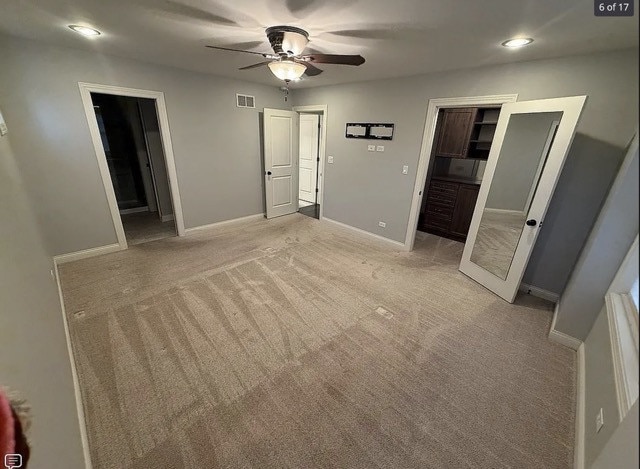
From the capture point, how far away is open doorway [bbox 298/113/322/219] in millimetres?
5527

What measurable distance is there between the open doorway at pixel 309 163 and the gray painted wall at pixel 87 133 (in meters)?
1.30

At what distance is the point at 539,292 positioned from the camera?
268cm

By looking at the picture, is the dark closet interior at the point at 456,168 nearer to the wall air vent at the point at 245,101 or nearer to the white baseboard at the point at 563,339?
the white baseboard at the point at 563,339

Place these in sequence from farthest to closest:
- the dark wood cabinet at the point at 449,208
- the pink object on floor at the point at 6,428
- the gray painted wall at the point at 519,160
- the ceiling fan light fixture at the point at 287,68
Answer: the dark wood cabinet at the point at 449,208, the gray painted wall at the point at 519,160, the ceiling fan light fixture at the point at 287,68, the pink object on floor at the point at 6,428

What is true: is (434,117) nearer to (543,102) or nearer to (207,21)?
(543,102)

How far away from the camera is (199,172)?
3.90 metres

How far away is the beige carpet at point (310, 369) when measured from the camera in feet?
4.60

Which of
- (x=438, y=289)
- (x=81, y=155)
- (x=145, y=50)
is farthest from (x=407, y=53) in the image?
(x=81, y=155)

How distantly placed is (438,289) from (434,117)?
2.10 metres

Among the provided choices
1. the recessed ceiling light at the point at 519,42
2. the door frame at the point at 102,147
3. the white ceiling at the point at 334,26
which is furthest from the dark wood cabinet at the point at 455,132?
the door frame at the point at 102,147

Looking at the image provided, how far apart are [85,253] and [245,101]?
306 cm

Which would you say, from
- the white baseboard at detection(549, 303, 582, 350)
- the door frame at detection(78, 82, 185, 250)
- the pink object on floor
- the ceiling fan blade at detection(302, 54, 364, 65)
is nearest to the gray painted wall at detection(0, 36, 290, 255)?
the door frame at detection(78, 82, 185, 250)

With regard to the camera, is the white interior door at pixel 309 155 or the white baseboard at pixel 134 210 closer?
the white baseboard at pixel 134 210

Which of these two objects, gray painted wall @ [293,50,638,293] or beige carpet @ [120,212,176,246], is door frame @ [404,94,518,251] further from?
beige carpet @ [120,212,176,246]
